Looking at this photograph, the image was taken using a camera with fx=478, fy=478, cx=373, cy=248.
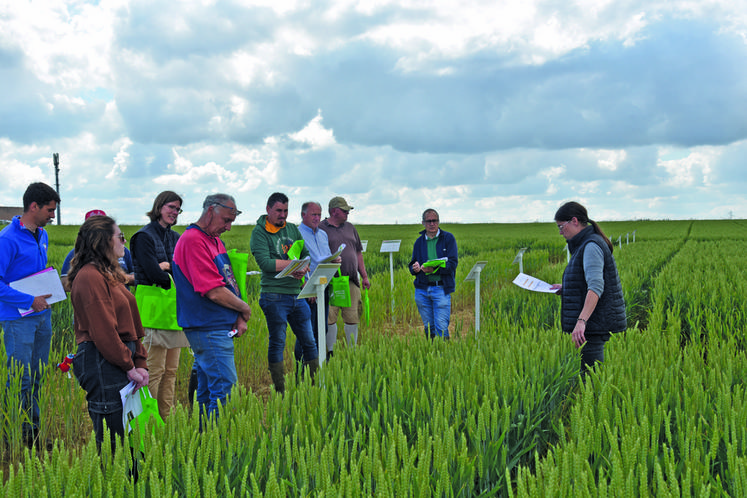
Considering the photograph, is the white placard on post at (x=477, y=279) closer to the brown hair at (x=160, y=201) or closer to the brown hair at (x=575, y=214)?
the brown hair at (x=575, y=214)

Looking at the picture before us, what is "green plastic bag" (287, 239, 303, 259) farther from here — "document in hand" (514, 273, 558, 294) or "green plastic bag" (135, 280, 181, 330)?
"document in hand" (514, 273, 558, 294)

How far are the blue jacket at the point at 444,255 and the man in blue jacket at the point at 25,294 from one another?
3.72m

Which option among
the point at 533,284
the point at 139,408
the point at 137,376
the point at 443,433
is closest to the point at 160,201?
the point at 137,376

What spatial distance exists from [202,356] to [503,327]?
2.64 meters

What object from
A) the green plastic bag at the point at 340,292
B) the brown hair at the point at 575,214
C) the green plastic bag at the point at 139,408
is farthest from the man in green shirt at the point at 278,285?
the brown hair at the point at 575,214

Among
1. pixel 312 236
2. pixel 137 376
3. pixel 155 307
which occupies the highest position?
pixel 312 236

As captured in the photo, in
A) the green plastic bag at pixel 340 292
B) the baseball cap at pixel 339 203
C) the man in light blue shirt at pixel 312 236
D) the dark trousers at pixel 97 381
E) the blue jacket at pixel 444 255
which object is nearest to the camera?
the dark trousers at pixel 97 381

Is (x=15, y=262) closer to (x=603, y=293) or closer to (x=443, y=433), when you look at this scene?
(x=443, y=433)

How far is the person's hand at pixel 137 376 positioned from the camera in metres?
2.66

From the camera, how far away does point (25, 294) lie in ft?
11.5

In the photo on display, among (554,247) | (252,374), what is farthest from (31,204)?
(554,247)

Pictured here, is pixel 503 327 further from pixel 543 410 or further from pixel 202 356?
pixel 202 356

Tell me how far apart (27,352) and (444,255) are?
4.26 m

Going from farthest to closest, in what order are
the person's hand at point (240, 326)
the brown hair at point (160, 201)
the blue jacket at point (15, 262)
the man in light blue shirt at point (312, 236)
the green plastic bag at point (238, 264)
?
the man in light blue shirt at point (312, 236) → the brown hair at point (160, 201) → the green plastic bag at point (238, 264) → the blue jacket at point (15, 262) → the person's hand at point (240, 326)
